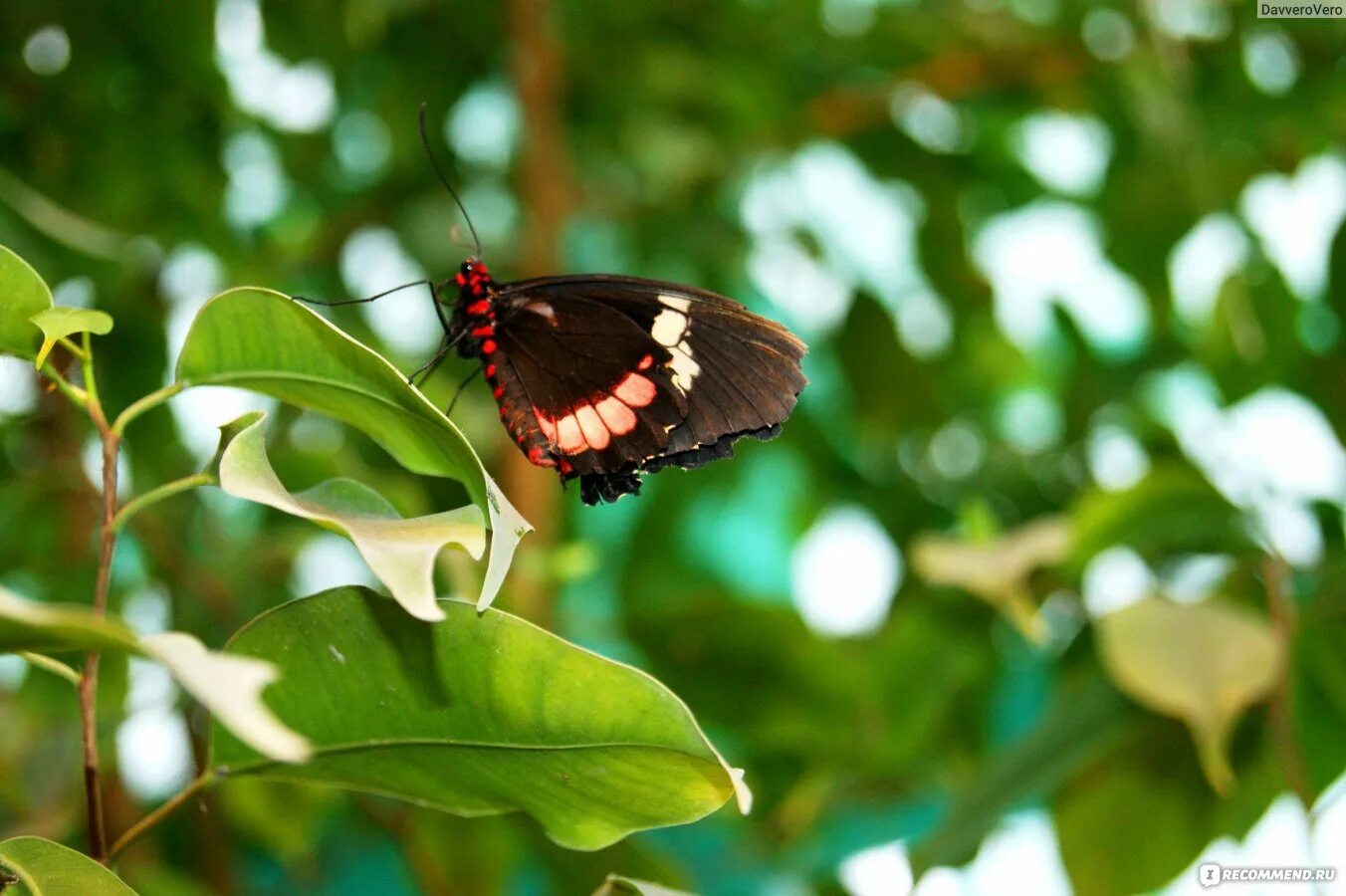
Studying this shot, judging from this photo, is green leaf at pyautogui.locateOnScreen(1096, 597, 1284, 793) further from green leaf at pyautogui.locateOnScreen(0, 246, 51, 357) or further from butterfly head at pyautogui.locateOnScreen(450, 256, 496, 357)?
green leaf at pyautogui.locateOnScreen(0, 246, 51, 357)

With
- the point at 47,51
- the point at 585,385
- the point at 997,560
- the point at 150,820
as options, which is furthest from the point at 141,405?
the point at 47,51

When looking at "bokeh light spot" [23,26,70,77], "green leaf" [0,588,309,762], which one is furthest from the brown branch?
"bokeh light spot" [23,26,70,77]

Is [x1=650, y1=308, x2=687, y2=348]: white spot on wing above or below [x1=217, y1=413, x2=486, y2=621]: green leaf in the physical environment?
above

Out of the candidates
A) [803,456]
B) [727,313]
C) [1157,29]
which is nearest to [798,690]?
[803,456]

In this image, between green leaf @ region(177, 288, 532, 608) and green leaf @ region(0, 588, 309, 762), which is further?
green leaf @ region(177, 288, 532, 608)

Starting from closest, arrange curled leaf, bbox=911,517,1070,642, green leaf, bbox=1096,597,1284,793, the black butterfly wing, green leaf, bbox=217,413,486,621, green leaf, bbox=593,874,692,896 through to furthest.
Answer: green leaf, bbox=217,413,486,621, green leaf, bbox=593,874,692,896, the black butterfly wing, green leaf, bbox=1096,597,1284,793, curled leaf, bbox=911,517,1070,642

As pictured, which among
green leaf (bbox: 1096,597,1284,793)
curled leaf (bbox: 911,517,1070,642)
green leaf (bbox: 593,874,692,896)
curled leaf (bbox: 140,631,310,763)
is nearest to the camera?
curled leaf (bbox: 140,631,310,763)

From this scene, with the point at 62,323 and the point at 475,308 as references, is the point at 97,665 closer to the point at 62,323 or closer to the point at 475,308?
the point at 62,323
